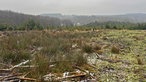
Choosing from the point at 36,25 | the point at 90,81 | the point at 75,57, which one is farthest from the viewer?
the point at 36,25

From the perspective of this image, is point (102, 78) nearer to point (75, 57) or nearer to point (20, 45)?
point (75, 57)

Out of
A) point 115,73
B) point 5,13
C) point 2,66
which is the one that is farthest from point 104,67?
point 5,13

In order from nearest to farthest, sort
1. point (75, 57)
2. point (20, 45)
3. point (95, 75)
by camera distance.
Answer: point (95, 75) → point (75, 57) → point (20, 45)

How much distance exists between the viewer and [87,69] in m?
8.03

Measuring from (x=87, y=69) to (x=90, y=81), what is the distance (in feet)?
3.40

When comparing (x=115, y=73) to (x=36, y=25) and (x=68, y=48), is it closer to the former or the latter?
(x=68, y=48)

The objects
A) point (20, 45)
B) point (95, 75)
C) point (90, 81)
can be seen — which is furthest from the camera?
point (20, 45)

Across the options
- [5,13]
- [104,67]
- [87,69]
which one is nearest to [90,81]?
[87,69]

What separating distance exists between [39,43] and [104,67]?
510cm

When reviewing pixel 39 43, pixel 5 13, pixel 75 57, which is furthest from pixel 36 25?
pixel 5 13

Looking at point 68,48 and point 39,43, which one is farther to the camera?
point 39,43

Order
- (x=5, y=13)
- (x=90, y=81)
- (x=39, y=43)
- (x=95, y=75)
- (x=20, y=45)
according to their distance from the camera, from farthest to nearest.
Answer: (x=5, y=13)
(x=39, y=43)
(x=20, y=45)
(x=95, y=75)
(x=90, y=81)

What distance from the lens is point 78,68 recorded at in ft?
25.8

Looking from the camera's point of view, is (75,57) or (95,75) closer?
(95,75)
